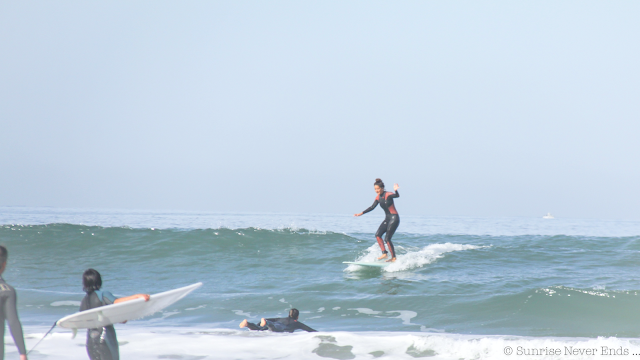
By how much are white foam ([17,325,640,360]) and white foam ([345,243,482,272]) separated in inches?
246

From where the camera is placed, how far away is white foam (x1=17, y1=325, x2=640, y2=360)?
20.1ft

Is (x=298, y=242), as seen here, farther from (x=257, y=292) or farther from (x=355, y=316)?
(x=355, y=316)

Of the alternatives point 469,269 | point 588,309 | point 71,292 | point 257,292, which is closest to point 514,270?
point 469,269

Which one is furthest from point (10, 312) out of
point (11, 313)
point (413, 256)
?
point (413, 256)

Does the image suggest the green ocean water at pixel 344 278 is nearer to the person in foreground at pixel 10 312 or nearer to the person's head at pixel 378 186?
the person's head at pixel 378 186

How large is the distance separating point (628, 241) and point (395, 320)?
1304cm

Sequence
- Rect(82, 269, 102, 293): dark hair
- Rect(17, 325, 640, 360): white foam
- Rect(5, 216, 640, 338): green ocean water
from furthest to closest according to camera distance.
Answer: Rect(5, 216, 640, 338): green ocean water, Rect(17, 325, 640, 360): white foam, Rect(82, 269, 102, 293): dark hair

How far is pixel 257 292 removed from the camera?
11.2 meters

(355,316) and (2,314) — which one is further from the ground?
(2,314)

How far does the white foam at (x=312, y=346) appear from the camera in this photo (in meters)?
6.12

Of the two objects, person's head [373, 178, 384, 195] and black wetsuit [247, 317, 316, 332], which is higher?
person's head [373, 178, 384, 195]

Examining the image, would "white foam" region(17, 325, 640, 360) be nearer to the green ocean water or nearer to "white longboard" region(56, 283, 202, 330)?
the green ocean water

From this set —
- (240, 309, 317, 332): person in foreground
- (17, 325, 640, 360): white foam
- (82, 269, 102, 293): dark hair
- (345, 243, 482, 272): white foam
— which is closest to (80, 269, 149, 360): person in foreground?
(82, 269, 102, 293): dark hair

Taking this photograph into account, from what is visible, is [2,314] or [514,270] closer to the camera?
[2,314]
